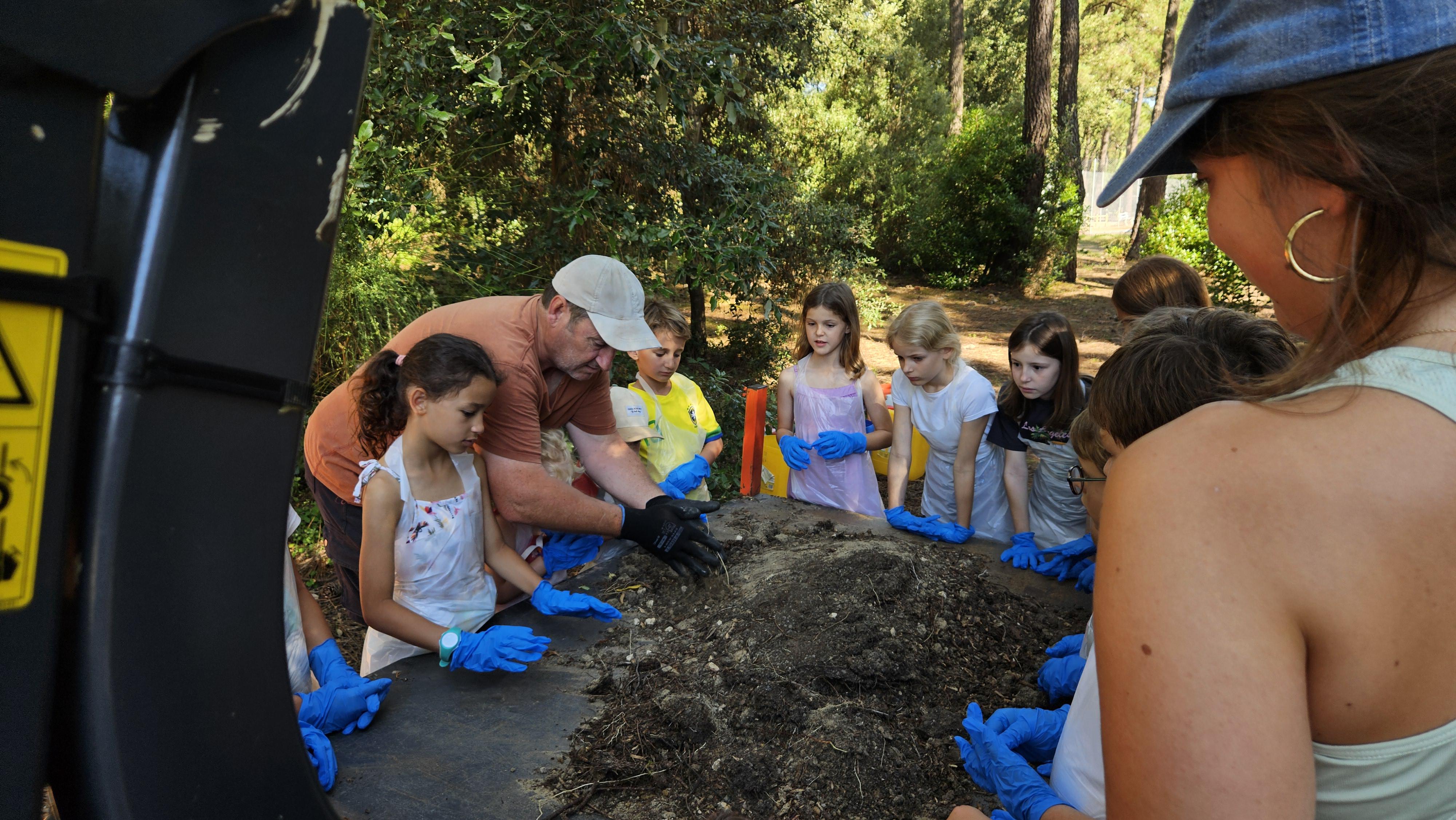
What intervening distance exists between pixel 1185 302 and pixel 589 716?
268 cm

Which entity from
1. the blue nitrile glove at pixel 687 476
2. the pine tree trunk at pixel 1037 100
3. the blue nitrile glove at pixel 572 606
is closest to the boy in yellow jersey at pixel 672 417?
the blue nitrile glove at pixel 687 476

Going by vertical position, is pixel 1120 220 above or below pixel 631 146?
above

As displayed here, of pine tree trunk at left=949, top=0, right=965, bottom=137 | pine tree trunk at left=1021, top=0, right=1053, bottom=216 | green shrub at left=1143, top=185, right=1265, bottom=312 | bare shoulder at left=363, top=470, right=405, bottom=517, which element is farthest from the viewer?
pine tree trunk at left=949, top=0, right=965, bottom=137

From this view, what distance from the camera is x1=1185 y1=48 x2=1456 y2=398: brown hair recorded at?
590 millimetres

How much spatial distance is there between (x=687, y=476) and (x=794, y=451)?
0.57 m

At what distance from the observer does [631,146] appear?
5.11m

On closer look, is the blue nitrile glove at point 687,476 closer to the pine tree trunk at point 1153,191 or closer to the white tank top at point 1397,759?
the white tank top at point 1397,759

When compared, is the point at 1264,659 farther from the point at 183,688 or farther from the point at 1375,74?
the point at 183,688

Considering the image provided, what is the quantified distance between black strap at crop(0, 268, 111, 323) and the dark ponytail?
5.90ft

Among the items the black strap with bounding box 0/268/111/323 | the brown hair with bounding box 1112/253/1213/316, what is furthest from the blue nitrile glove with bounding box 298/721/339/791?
the brown hair with bounding box 1112/253/1213/316

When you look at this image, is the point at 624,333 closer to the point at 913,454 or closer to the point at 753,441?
the point at 753,441

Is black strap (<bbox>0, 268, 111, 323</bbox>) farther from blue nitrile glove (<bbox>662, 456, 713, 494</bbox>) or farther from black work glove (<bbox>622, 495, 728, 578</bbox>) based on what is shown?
blue nitrile glove (<bbox>662, 456, 713, 494</bbox>)

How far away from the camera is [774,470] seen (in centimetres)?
452

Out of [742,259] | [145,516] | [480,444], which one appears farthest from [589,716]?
[742,259]
